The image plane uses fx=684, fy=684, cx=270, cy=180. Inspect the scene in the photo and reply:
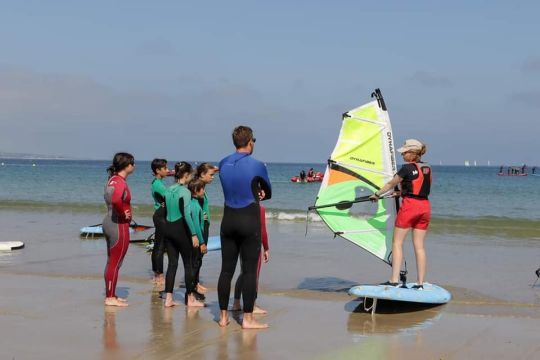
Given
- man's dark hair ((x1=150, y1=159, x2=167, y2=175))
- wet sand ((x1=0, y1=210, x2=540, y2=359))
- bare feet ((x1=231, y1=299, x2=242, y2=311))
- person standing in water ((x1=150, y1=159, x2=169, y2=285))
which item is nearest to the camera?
wet sand ((x1=0, y1=210, x2=540, y2=359))

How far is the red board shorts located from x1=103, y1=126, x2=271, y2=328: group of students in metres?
1.52

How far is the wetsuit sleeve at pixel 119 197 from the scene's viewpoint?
688 cm

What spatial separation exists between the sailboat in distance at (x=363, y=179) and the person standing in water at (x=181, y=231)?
1.53 metres

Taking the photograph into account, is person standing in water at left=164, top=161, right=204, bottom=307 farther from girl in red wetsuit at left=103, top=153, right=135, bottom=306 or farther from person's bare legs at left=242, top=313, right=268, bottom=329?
person's bare legs at left=242, top=313, right=268, bottom=329

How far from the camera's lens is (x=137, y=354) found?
5.29 metres

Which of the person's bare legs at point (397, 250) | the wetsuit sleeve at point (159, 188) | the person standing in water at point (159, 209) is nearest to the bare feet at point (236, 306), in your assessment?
the person standing in water at point (159, 209)

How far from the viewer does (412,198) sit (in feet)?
23.6

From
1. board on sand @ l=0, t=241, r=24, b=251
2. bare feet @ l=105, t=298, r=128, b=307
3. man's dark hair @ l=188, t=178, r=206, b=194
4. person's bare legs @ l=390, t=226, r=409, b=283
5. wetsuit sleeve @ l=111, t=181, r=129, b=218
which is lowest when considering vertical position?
board on sand @ l=0, t=241, r=24, b=251

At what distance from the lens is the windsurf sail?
313 inches

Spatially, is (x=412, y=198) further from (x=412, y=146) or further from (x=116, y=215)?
(x=116, y=215)

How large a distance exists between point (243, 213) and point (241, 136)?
0.69 meters

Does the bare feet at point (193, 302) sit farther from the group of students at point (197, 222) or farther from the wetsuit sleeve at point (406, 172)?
the wetsuit sleeve at point (406, 172)

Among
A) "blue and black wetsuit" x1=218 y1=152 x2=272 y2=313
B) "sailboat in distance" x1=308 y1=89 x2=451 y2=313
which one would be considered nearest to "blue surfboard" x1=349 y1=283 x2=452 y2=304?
"sailboat in distance" x1=308 y1=89 x2=451 y2=313

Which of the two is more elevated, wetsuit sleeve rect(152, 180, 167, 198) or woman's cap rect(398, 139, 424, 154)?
woman's cap rect(398, 139, 424, 154)
